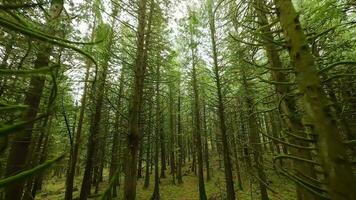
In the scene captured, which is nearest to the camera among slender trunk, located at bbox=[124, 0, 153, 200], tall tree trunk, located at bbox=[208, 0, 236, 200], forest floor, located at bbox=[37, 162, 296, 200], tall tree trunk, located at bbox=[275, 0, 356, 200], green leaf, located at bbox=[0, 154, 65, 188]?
green leaf, located at bbox=[0, 154, 65, 188]

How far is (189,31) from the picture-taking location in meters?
17.8

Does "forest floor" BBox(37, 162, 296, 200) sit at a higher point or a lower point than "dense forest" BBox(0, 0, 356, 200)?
lower

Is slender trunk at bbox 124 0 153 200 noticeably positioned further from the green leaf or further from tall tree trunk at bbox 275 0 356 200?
the green leaf

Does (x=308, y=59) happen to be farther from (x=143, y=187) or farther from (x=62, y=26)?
(x=143, y=187)

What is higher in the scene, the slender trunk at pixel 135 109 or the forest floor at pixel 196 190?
the slender trunk at pixel 135 109

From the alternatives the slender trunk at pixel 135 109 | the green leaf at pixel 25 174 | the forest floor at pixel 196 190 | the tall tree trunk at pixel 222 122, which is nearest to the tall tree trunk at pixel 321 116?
the green leaf at pixel 25 174

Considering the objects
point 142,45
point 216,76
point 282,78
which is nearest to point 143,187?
point 216,76

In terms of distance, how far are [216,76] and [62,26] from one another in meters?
9.08

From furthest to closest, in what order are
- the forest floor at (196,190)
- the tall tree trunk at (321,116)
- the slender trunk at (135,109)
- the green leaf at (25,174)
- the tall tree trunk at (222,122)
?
1. the forest floor at (196,190)
2. the tall tree trunk at (222,122)
3. the slender trunk at (135,109)
4. the tall tree trunk at (321,116)
5. the green leaf at (25,174)

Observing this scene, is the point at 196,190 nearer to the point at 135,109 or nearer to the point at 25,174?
the point at 135,109

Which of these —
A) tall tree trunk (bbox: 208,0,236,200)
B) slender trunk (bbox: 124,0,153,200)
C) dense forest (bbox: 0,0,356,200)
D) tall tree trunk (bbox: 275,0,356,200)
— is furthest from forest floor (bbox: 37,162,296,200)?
tall tree trunk (bbox: 275,0,356,200)

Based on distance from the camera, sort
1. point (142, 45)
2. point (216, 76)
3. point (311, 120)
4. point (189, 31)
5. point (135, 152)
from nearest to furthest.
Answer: point (311, 120), point (135, 152), point (142, 45), point (216, 76), point (189, 31)

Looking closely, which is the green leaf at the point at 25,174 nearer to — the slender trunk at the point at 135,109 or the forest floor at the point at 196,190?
the slender trunk at the point at 135,109

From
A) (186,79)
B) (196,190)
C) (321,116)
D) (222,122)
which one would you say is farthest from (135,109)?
(196,190)
